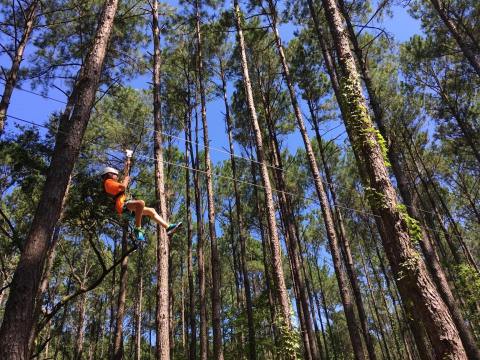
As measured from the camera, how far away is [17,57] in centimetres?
973

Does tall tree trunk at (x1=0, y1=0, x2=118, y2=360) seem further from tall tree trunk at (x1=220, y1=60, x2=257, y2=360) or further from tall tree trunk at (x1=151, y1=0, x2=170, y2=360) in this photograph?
tall tree trunk at (x1=220, y1=60, x2=257, y2=360)

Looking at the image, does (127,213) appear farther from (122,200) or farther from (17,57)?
(17,57)

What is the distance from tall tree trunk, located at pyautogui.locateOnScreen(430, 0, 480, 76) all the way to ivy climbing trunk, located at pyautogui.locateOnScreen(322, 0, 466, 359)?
26.2 ft

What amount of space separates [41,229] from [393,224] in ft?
12.2

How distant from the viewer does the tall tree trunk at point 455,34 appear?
36.0 feet

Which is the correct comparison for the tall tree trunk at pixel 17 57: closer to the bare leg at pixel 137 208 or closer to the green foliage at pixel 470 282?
the bare leg at pixel 137 208

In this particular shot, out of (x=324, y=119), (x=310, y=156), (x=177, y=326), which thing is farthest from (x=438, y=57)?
(x=177, y=326)

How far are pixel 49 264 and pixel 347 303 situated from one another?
288 inches

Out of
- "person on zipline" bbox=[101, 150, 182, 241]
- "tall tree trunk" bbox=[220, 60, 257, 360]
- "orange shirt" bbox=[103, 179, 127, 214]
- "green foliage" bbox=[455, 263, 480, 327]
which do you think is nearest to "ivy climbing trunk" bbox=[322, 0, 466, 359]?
"person on zipline" bbox=[101, 150, 182, 241]

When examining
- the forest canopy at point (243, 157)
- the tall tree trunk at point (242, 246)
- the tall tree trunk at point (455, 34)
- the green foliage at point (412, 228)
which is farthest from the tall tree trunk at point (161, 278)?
the tall tree trunk at point (455, 34)

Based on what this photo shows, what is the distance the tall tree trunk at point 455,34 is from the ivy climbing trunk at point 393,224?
26.2ft

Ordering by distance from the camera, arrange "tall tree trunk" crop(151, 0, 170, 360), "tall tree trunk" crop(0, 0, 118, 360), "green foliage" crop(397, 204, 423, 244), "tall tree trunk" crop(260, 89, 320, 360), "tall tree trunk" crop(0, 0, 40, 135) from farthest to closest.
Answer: "tall tree trunk" crop(260, 89, 320, 360) → "tall tree trunk" crop(0, 0, 40, 135) → "tall tree trunk" crop(151, 0, 170, 360) → "green foliage" crop(397, 204, 423, 244) → "tall tree trunk" crop(0, 0, 118, 360)

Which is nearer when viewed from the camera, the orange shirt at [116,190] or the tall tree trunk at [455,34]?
the orange shirt at [116,190]

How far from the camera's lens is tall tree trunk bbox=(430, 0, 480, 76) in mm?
10984
